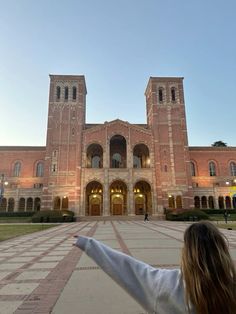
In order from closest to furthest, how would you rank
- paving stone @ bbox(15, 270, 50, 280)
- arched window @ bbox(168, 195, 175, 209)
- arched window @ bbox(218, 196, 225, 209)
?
1. paving stone @ bbox(15, 270, 50, 280)
2. arched window @ bbox(168, 195, 175, 209)
3. arched window @ bbox(218, 196, 225, 209)

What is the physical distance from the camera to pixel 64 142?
41.3m

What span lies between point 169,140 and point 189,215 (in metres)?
14.9

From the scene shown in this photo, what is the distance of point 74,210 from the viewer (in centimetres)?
3803

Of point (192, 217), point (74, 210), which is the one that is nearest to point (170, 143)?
point (192, 217)

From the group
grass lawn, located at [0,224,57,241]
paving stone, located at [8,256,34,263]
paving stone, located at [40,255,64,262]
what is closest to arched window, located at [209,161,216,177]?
grass lawn, located at [0,224,57,241]

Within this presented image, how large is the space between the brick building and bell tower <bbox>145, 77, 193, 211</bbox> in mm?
155

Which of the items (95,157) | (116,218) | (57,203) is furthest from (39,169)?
(116,218)

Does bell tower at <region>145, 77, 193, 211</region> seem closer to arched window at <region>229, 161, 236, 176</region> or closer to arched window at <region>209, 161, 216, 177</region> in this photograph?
arched window at <region>209, 161, 216, 177</region>

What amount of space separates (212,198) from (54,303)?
44.2m

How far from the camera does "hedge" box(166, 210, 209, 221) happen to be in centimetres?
3072

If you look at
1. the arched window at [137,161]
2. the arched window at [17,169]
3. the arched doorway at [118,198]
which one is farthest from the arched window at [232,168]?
the arched window at [17,169]

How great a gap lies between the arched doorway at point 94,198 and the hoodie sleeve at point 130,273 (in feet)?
136

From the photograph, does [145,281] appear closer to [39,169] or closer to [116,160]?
[116,160]

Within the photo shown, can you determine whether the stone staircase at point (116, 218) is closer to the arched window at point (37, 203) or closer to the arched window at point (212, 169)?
the arched window at point (37, 203)
